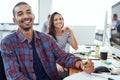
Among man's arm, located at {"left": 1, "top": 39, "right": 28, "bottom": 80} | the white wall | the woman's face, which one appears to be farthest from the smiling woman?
man's arm, located at {"left": 1, "top": 39, "right": 28, "bottom": 80}

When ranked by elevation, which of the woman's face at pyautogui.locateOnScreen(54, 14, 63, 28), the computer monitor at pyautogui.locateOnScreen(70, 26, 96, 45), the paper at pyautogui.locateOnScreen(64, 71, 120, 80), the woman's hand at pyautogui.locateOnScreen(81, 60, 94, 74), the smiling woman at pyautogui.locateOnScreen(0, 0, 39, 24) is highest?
the smiling woman at pyautogui.locateOnScreen(0, 0, 39, 24)

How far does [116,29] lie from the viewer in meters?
1.73

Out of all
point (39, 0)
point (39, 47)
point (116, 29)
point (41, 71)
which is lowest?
point (41, 71)

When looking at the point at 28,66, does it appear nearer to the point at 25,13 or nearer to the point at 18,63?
the point at 18,63

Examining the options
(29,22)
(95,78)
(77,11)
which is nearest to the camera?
(95,78)

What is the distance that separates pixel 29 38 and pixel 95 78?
58cm

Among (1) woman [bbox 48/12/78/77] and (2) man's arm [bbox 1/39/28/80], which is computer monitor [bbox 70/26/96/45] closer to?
(1) woman [bbox 48/12/78/77]

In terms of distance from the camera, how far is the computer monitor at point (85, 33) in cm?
304

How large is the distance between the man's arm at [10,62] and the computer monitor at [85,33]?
1.73m

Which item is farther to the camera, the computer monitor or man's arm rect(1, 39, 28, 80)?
the computer monitor

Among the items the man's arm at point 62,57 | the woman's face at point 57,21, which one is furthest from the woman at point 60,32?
the man's arm at point 62,57

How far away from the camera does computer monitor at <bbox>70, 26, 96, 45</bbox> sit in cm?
304

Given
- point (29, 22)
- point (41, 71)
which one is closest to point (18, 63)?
point (41, 71)

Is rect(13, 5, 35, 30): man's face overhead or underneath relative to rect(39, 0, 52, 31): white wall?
underneath
